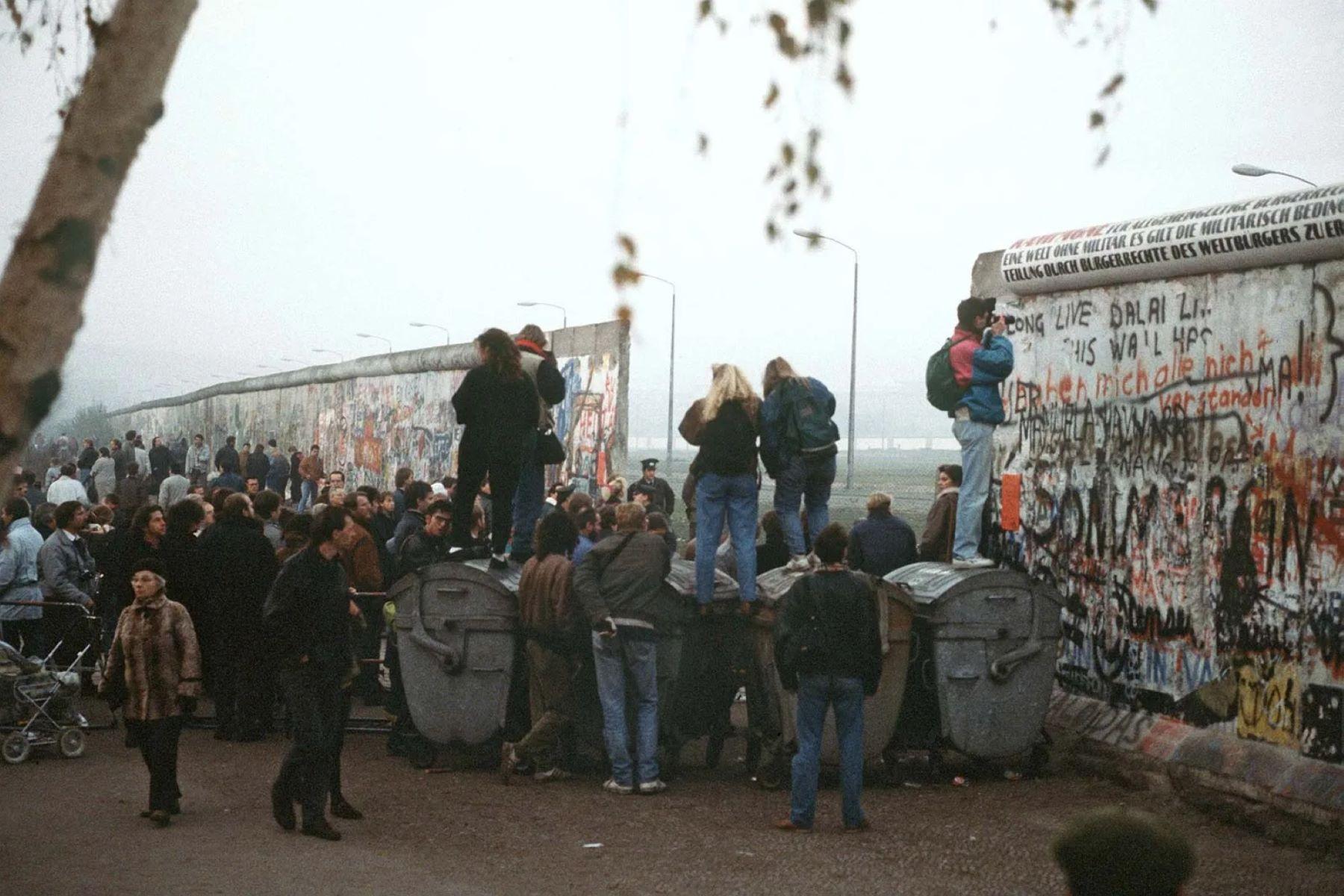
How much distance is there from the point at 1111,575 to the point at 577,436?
15.0 meters

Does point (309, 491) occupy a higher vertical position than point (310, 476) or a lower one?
lower

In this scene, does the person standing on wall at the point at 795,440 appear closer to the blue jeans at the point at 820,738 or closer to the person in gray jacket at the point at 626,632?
the person in gray jacket at the point at 626,632

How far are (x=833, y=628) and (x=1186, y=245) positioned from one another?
3.92m

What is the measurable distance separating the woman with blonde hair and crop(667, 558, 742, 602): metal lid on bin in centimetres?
7

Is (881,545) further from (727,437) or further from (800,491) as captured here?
(727,437)

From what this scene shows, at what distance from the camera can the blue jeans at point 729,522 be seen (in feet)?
Result: 37.7

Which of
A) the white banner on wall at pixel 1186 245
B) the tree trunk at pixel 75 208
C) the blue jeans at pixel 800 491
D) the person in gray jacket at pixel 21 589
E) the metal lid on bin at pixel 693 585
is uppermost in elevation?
the white banner on wall at pixel 1186 245

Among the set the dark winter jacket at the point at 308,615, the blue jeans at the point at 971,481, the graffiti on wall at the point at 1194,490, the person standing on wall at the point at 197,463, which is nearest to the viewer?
the dark winter jacket at the point at 308,615

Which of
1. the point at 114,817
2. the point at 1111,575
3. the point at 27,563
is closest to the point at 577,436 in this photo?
the point at 27,563

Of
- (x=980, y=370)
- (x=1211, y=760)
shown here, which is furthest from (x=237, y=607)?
(x=1211, y=760)

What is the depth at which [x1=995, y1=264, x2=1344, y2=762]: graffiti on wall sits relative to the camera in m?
10.2

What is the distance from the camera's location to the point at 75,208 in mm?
3596

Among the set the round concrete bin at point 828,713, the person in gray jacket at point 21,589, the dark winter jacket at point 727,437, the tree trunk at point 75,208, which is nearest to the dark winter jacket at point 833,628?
the round concrete bin at point 828,713

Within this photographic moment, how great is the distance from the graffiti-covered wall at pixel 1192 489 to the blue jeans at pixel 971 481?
0.97m
